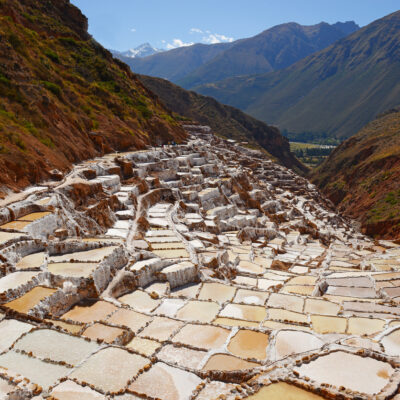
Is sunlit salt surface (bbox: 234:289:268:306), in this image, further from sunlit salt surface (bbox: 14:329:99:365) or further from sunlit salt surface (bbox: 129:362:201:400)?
sunlit salt surface (bbox: 14:329:99:365)

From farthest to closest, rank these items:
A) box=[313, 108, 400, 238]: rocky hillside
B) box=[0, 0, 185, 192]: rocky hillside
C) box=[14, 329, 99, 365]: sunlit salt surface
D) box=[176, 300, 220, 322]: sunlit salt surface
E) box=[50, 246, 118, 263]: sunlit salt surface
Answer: box=[313, 108, 400, 238]: rocky hillside → box=[0, 0, 185, 192]: rocky hillside → box=[50, 246, 118, 263]: sunlit salt surface → box=[176, 300, 220, 322]: sunlit salt surface → box=[14, 329, 99, 365]: sunlit salt surface

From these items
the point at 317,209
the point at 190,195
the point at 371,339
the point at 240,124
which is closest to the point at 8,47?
the point at 190,195

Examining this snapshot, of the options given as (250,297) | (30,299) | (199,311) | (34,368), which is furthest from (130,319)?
(250,297)

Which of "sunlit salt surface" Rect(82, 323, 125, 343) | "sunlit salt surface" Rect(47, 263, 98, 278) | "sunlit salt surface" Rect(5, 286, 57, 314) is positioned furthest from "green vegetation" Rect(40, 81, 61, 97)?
"sunlit salt surface" Rect(82, 323, 125, 343)

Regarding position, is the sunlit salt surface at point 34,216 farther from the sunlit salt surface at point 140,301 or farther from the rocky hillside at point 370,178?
the rocky hillside at point 370,178

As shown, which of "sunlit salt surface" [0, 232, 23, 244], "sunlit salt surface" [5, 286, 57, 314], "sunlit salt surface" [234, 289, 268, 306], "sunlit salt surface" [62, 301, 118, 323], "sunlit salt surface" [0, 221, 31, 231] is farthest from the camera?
"sunlit salt surface" [0, 221, 31, 231]

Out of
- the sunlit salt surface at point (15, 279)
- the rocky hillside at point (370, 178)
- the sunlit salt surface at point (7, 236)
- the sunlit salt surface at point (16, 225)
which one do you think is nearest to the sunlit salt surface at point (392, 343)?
the sunlit salt surface at point (15, 279)

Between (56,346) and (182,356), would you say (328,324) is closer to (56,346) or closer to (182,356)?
(182,356)
